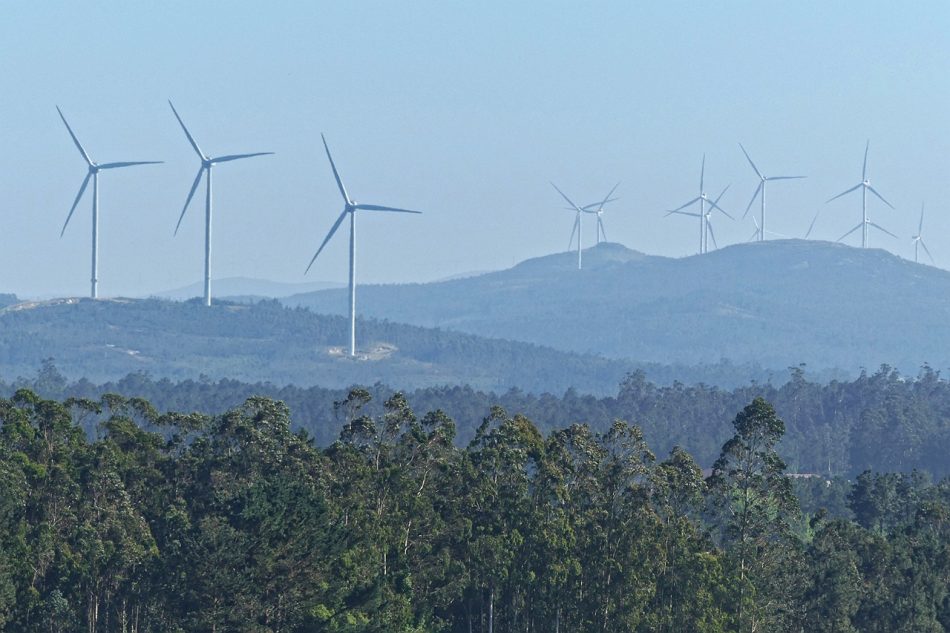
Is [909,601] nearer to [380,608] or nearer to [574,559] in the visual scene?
[574,559]

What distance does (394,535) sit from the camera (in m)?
84.3

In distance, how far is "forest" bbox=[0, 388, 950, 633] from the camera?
78.0 m

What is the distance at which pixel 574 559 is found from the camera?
8538 centimetres

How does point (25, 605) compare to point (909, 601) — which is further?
point (909, 601)

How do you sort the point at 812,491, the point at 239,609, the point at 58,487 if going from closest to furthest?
the point at 239,609 → the point at 58,487 → the point at 812,491

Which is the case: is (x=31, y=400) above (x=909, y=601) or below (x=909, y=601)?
above

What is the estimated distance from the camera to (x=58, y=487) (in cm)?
8175

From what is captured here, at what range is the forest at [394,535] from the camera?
78.0 meters

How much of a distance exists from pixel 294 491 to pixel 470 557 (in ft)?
32.9

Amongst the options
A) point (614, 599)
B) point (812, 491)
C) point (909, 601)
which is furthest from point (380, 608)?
point (812, 491)

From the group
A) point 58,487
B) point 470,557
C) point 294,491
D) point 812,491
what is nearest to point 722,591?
point 470,557

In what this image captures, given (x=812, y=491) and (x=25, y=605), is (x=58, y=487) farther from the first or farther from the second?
(x=812, y=491)

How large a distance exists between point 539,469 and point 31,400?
70.8 ft

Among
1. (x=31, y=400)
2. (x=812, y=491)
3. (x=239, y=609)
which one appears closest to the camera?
(x=239, y=609)
